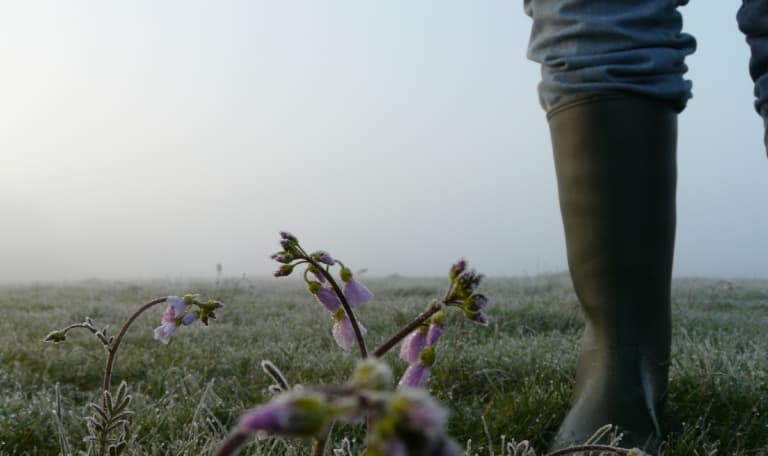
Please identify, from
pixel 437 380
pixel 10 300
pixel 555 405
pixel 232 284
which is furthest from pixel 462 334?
pixel 10 300

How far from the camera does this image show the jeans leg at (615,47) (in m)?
2.10

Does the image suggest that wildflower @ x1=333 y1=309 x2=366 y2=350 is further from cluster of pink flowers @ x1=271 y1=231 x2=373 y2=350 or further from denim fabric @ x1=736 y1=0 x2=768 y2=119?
denim fabric @ x1=736 y1=0 x2=768 y2=119

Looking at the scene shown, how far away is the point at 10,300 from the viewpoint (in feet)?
21.4

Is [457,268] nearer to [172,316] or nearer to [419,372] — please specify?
[419,372]

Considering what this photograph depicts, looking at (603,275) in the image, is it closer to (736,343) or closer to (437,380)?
(437,380)

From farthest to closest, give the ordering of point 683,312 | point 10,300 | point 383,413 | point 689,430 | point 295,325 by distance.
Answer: point 10,300
point 683,312
point 295,325
point 689,430
point 383,413

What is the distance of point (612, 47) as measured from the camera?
212 centimetres

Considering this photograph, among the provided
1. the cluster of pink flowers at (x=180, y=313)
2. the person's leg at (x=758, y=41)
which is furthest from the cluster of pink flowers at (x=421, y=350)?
the person's leg at (x=758, y=41)

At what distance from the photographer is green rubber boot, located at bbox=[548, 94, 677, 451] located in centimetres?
218

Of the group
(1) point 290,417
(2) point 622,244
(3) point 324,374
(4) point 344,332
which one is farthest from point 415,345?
(3) point 324,374

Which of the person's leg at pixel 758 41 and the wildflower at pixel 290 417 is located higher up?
the person's leg at pixel 758 41

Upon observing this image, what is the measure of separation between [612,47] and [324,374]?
1875 millimetres

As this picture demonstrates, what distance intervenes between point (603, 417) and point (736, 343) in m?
2.22

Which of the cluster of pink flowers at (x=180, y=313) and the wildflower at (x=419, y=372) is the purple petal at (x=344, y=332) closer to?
the wildflower at (x=419, y=372)
